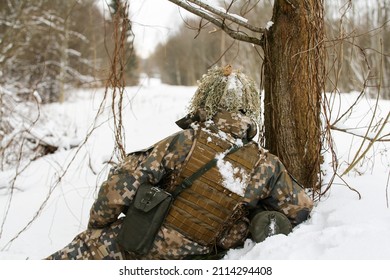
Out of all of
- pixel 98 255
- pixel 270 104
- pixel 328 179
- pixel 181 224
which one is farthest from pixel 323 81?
pixel 98 255

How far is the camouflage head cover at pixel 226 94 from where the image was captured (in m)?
2.13

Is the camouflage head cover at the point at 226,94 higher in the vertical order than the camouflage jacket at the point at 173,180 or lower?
higher

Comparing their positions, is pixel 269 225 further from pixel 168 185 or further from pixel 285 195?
pixel 168 185

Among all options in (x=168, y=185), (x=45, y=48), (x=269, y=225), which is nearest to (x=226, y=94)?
(x=168, y=185)

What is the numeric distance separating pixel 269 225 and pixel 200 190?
429 mm

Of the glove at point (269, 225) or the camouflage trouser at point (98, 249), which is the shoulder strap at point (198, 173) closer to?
the glove at point (269, 225)

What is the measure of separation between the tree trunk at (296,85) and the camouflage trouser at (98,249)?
48.0 inches

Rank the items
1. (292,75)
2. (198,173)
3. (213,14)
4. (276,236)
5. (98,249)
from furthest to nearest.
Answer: (213,14) < (292,75) < (98,249) < (198,173) < (276,236)

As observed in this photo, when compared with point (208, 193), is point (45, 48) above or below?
above

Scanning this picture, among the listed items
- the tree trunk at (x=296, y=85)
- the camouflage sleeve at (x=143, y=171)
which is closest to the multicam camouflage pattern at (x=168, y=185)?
the camouflage sleeve at (x=143, y=171)

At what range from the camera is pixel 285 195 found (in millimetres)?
2084

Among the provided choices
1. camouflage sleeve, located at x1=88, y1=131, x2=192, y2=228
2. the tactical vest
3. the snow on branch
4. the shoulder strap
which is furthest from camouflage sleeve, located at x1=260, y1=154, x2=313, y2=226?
the snow on branch
